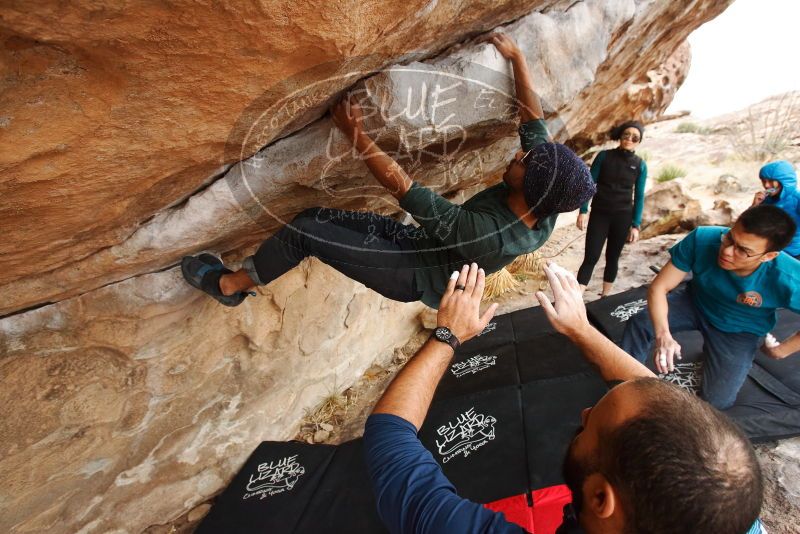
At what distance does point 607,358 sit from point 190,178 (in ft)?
5.48

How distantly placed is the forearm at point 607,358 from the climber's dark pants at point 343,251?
32.9 inches

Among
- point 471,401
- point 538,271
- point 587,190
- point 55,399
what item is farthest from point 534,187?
point 538,271

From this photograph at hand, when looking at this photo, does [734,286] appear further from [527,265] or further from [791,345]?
[527,265]

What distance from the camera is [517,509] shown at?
85.7 inches

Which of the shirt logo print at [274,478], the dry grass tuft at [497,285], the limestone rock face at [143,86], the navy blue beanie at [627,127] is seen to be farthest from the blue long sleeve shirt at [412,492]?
the dry grass tuft at [497,285]

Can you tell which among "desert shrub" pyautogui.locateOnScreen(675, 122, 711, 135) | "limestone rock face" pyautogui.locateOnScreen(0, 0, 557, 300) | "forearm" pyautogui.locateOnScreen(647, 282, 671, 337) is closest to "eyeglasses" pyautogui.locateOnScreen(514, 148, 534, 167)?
"limestone rock face" pyautogui.locateOnScreen(0, 0, 557, 300)

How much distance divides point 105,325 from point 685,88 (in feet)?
104

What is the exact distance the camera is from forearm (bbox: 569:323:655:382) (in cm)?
125

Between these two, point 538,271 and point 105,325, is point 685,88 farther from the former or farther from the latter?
point 105,325

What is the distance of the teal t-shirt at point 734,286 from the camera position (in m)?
2.06

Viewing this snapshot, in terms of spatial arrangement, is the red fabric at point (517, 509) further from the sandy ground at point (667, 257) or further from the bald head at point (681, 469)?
the bald head at point (681, 469)

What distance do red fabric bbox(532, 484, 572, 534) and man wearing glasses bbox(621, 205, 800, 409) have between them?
0.89 metres

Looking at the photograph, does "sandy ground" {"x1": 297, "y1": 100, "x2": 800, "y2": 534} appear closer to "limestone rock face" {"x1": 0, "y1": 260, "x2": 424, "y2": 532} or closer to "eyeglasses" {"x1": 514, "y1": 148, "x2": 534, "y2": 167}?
"limestone rock face" {"x1": 0, "y1": 260, "x2": 424, "y2": 532}

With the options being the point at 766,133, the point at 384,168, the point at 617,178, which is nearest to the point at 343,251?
the point at 384,168
